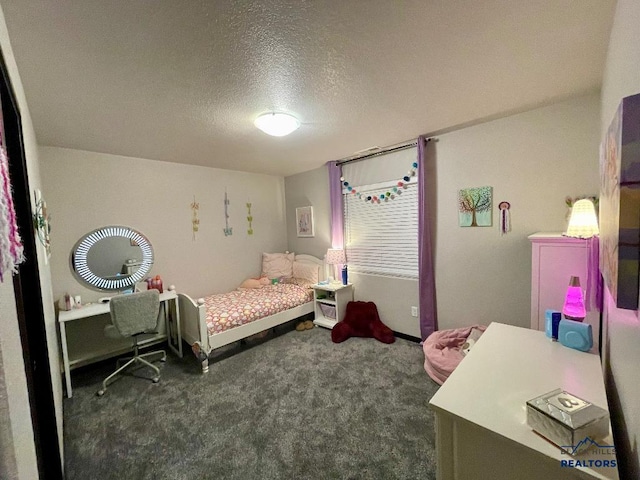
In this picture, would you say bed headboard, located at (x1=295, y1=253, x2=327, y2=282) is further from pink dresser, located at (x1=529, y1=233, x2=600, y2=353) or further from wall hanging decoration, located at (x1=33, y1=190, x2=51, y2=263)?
wall hanging decoration, located at (x1=33, y1=190, x2=51, y2=263)

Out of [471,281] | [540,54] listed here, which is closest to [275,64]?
[540,54]

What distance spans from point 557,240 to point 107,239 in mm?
4123

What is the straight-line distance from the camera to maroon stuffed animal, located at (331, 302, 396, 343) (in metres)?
3.19

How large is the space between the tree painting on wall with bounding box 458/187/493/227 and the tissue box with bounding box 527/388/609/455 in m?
1.98

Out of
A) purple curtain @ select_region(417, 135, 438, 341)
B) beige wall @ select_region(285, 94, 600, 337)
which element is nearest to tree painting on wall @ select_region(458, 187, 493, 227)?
beige wall @ select_region(285, 94, 600, 337)

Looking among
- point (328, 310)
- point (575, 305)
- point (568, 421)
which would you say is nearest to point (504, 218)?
point (575, 305)

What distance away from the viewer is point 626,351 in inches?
34.4

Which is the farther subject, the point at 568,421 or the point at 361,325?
the point at 361,325

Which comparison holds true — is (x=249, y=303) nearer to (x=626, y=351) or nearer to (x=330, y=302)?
(x=330, y=302)

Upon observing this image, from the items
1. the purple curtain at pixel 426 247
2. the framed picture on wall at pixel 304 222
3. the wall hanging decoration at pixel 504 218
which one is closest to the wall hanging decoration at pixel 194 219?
the framed picture on wall at pixel 304 222

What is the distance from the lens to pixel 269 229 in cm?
449

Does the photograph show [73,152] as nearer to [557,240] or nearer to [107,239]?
[107,239]

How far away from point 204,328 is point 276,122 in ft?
6.59

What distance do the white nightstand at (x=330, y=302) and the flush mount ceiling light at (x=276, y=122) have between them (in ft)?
6.77
